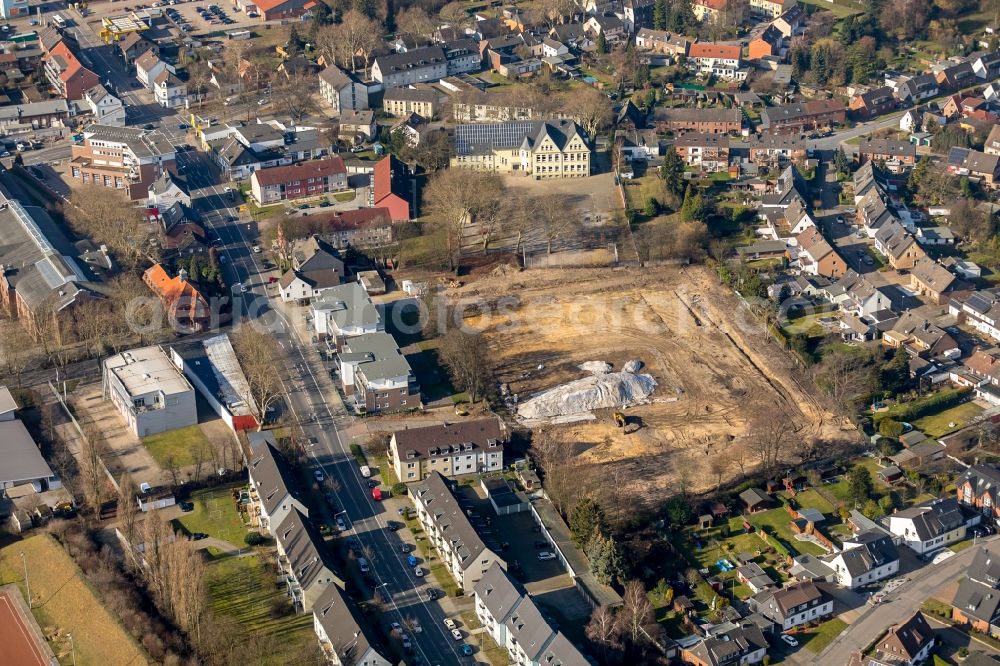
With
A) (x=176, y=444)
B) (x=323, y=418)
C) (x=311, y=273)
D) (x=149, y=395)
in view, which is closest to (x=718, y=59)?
(x=311, y=273)

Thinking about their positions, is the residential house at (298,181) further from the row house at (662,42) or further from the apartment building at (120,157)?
the row house at (662,42)

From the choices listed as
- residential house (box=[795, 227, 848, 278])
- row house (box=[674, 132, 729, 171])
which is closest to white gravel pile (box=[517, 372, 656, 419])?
residential house (box=[795, 227, 848, 278])

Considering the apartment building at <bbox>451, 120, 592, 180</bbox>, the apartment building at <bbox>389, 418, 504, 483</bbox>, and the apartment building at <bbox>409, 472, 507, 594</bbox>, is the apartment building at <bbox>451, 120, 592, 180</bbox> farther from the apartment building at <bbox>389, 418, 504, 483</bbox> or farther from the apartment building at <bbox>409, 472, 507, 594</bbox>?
the apartment building at <bbox>409, 472, 507, 594</bbox>

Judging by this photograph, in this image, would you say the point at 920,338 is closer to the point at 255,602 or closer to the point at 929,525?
the point at 929,525

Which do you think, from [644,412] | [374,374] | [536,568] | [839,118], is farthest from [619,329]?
[839,118]

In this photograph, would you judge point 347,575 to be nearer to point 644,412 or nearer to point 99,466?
point 99,466

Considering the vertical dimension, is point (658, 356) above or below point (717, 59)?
below
